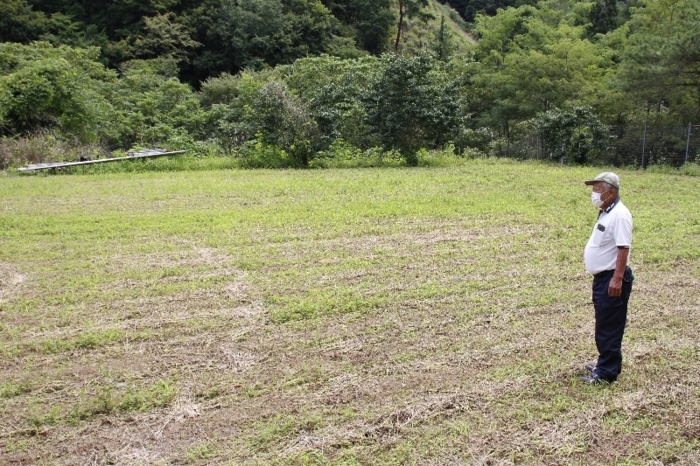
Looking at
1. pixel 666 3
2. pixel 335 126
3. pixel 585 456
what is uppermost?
pixel 666 3

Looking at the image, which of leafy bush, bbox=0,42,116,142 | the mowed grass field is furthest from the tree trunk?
the mowed grass field

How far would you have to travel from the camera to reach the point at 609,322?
3.52m

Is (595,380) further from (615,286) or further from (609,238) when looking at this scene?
(609,238)

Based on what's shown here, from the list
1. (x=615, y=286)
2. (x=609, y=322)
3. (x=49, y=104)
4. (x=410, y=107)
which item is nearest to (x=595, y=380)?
(x=609, y=322)

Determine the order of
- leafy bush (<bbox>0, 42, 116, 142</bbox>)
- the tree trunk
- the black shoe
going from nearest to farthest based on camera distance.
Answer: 1. the black shoe
2. leafy bush (<bbox>0, 42, 116, 142</bbox>)
3. the tree trunk

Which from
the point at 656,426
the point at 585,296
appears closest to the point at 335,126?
the point at 585,296

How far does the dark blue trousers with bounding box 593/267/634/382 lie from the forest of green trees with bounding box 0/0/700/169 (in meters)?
12.8

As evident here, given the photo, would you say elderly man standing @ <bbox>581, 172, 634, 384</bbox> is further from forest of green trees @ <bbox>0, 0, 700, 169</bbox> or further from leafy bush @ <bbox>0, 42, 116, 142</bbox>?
leafy bush @ <bbox>0, 42, 116, 142</bbox>

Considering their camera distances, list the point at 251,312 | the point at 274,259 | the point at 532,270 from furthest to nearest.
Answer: the point at 274,259, the point at 532,270, the point at 251,312

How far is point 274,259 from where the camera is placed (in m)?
6.49

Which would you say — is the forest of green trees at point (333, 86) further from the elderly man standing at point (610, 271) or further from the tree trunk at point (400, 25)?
the elderly man standing at point (610, 271)

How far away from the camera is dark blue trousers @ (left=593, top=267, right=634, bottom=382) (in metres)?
3.48

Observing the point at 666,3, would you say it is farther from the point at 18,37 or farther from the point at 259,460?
the point at 18,37

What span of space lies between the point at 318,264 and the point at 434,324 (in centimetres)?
200
